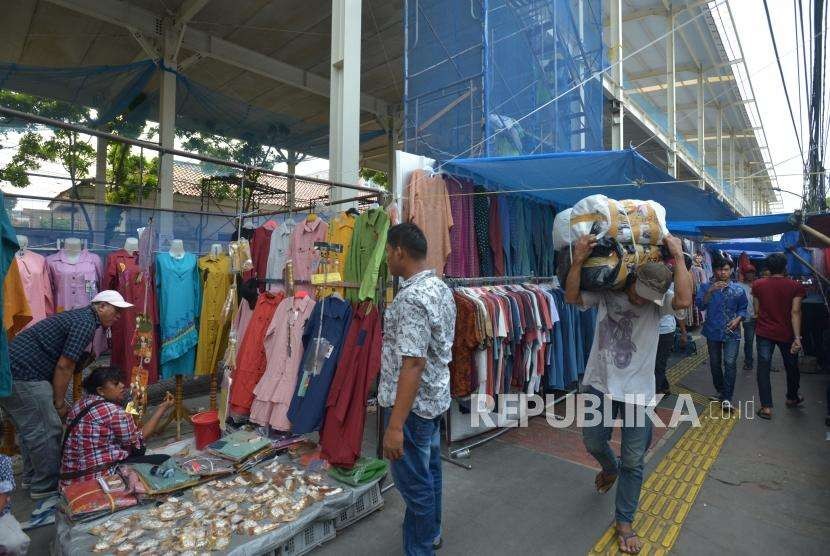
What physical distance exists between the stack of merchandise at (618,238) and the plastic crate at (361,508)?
6.56 ft

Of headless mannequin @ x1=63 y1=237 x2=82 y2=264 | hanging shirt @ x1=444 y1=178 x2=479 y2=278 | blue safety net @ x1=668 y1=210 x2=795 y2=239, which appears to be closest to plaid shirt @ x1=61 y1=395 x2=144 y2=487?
headless mannequin @ x1=63 y1=237 x2=82 y2=264

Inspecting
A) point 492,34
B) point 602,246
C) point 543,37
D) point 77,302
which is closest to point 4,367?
point 77,302

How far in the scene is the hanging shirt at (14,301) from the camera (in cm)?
333

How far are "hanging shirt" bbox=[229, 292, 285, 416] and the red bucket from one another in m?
0.19

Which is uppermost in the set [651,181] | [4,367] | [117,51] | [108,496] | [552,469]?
[117,51]

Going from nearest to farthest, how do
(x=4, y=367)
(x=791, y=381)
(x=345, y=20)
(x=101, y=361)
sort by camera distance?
(x=4, y=367) → (x=345, y=20) → (x=791, y=381) → (x=101, y=361)

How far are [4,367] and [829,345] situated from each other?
9159 millimetres

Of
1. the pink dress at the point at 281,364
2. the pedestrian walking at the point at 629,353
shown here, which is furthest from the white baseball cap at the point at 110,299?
the pedestrian walking at the point at 629,353

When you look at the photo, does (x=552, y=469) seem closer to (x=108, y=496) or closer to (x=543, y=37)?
(x=108, y=496)

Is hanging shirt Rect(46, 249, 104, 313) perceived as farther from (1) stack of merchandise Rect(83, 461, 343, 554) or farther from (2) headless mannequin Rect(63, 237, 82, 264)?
(1) stack of merchandise Rect(83, 461, 343, 554)

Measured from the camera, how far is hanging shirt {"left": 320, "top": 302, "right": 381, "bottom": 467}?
3156mm

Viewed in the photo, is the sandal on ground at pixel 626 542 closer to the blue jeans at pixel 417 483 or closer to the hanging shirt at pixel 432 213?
the blue jeans at pixel 417 483

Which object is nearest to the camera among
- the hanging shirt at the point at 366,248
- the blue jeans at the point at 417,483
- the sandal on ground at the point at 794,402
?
the blue jeans at the point at 417,483

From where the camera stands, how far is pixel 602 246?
2516 mm
